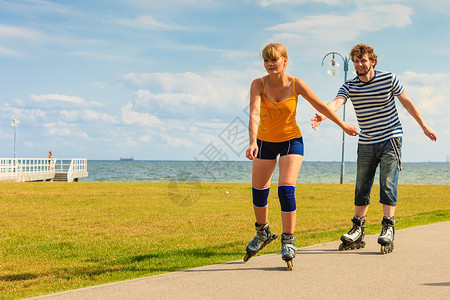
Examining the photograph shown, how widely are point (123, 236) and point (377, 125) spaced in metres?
4.51

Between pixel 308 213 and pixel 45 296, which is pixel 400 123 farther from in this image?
pixel 308 213

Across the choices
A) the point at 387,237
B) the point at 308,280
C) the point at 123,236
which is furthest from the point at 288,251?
the point at 123,236

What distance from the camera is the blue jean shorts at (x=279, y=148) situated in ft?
15.4

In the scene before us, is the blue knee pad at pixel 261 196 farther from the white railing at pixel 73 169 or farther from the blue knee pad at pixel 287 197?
the white railing at pixel 73 169

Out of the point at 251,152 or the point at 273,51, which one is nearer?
the point at 251,152

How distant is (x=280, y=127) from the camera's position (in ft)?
15.5

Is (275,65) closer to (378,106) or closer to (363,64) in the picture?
(363,64)

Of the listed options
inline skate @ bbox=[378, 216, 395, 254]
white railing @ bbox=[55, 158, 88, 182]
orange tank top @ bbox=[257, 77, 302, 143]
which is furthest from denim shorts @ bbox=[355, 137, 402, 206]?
white railing @ bbox=[55, 158, 88, 182]

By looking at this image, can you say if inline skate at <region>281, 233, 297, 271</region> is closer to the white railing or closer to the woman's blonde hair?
the woman's blonde hair

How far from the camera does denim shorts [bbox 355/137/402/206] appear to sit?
17.8ft

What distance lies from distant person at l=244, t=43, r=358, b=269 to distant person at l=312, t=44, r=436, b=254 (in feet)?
2.67

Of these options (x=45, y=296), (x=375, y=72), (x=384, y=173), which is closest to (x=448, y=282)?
(x=384, y=173)

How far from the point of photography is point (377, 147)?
18.0 feet

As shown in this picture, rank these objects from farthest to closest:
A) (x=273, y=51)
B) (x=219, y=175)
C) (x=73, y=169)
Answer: (x=219, y=175)
(x=73, y=169)
(x=273, y=51)
